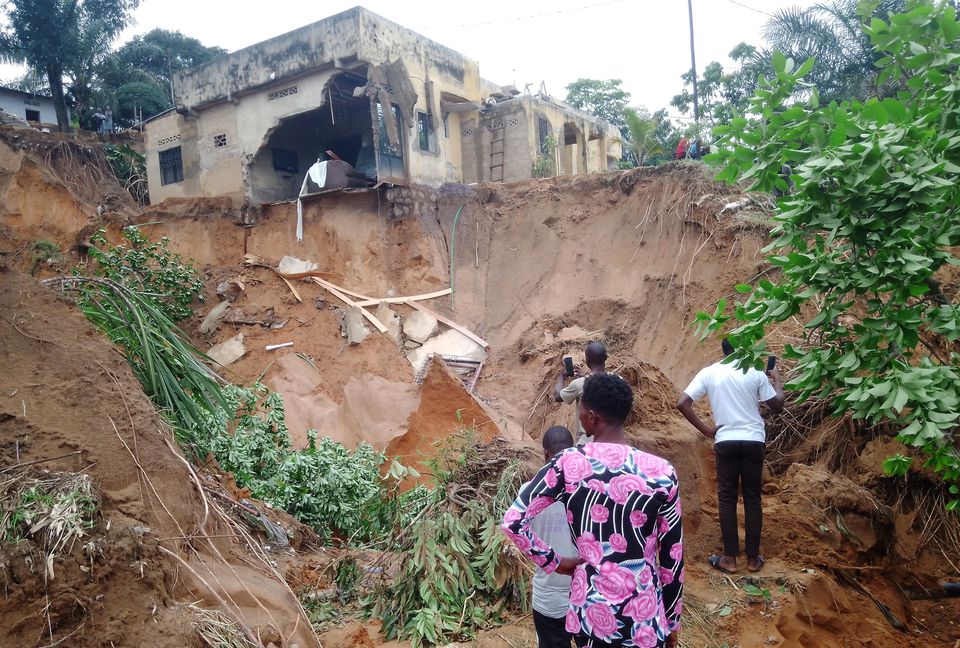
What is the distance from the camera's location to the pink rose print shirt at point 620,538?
2496 mm

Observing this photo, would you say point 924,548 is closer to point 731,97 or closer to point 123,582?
point 123,582

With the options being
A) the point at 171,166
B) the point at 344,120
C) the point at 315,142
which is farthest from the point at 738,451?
the point at 171,166

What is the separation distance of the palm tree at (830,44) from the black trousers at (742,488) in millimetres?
12605

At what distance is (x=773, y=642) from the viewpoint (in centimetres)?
438

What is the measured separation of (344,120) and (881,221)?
57.9 ft

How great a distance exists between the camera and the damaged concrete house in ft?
50.7

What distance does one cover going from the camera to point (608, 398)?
2715 mm

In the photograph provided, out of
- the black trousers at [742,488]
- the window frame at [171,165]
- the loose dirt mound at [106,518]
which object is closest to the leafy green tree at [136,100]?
the window frame at [171,165]

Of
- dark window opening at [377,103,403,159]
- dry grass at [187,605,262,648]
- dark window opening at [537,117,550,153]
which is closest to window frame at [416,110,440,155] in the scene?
dark window opening at [377,103,403,159]

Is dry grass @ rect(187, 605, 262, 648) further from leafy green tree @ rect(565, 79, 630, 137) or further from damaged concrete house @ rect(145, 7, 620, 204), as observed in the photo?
leafy green tree @ rect(565, 79, 630, 137)

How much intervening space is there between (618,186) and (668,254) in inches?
82.1

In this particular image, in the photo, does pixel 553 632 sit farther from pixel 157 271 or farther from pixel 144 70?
pixel 144 70

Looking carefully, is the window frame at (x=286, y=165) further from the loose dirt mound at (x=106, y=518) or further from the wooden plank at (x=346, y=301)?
the loose dirt mound at (x=106, y=518)

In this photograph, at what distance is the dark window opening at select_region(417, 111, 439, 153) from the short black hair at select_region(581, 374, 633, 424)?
14.7 metres
